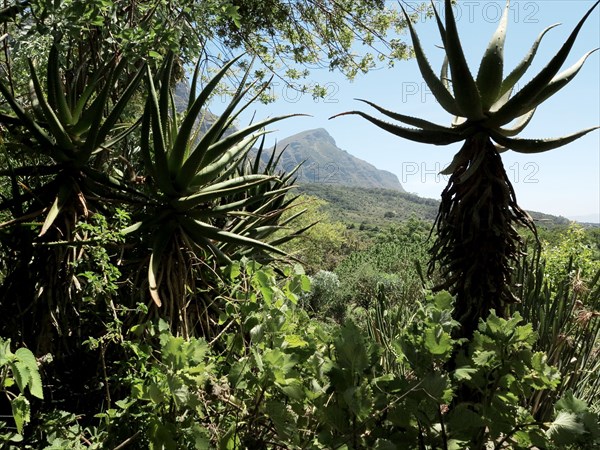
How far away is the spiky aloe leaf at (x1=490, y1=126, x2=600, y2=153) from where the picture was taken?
104 inches

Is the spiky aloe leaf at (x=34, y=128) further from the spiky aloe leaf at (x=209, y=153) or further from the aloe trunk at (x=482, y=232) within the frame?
the aloe trunk at (x=482, y=232)

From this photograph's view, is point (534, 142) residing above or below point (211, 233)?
above

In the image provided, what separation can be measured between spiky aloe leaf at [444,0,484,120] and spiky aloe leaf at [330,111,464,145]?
→ 0.20 meters

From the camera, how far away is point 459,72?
8.37ft

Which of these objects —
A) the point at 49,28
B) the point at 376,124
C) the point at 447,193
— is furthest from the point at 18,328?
the point at 447,193

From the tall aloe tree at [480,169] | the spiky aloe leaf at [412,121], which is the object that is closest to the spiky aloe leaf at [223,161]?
the spiky aloe leaf at [412,121]

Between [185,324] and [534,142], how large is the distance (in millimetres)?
2168

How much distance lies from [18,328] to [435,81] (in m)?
2.66

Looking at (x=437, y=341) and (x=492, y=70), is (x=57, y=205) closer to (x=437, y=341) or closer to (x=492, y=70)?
(x=437, y=341)

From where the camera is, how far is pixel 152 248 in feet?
10.5

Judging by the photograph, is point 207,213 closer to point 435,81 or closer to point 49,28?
point 49,28

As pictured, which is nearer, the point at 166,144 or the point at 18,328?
the point at 18,328

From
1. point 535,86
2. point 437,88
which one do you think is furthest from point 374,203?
point 535,86

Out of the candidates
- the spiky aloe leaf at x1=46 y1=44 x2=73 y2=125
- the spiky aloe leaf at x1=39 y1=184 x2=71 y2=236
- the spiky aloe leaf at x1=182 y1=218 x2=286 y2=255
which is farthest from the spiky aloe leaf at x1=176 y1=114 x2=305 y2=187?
the spiky aloe leaf at x1=46 y1=44 x2=73 y2=125
